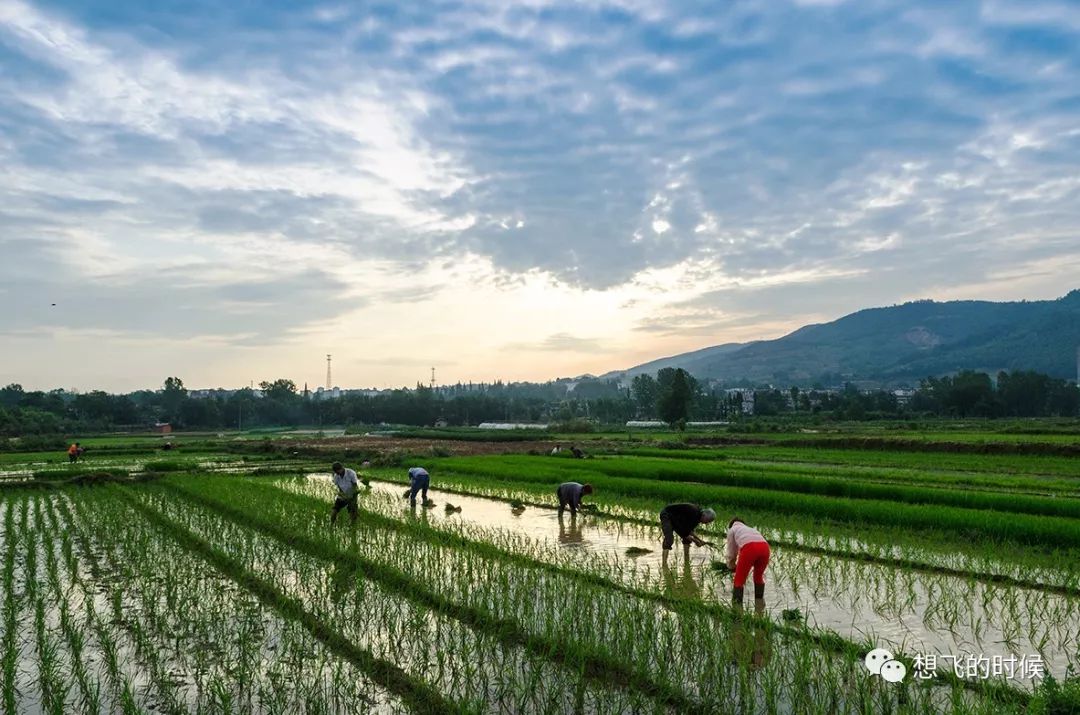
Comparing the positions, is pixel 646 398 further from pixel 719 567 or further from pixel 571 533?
pixel 719 567

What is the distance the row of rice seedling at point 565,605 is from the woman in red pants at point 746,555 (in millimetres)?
465

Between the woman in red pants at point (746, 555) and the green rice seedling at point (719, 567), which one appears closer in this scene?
the woman in red pants at point (746, 555)

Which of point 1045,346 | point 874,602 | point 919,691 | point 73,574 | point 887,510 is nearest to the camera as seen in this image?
point 919,691

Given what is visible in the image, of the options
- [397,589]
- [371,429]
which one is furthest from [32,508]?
[371,429]

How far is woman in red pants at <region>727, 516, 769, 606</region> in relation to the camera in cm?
662

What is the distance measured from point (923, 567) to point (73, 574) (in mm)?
10289

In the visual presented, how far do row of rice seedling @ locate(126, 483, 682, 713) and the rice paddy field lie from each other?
30 millimetres

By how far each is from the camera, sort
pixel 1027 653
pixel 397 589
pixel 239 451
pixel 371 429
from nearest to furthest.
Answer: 1. pixel 1027 653
2. pixel 397 589
3. pixel 239 451
4. pixel 371 429

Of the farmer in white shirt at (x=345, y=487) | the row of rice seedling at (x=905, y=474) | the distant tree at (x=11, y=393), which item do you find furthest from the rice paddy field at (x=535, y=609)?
the distant tree at (x=11, y=393)

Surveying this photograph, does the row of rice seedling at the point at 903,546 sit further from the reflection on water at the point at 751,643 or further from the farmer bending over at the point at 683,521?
the reflection on water at the point at 751,643

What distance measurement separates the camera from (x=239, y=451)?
36.2 metres

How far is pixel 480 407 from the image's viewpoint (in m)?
94.6

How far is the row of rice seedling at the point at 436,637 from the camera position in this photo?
16.1ft

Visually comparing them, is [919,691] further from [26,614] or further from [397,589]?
[26,614]
